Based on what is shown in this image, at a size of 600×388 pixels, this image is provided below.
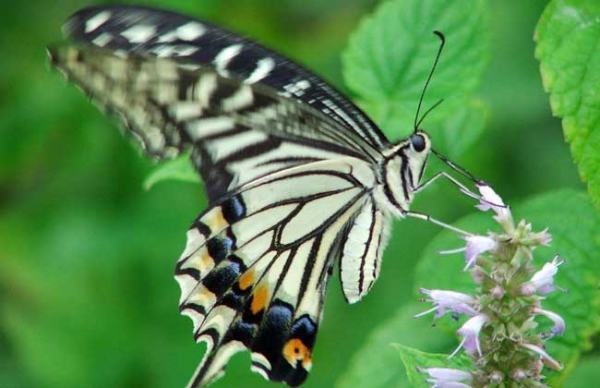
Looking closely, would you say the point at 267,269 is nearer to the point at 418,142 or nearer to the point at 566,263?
the point at 418,142

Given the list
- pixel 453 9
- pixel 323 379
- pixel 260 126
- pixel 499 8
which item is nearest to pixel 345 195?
pixel 260 126

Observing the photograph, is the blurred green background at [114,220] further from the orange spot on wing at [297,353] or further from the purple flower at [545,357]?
the purple flower at [545,357]

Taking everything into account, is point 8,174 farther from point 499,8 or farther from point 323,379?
point 499,8

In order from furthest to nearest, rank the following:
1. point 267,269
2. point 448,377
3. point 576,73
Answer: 1. point 267,269
2. point 576,73
3. point 448,377

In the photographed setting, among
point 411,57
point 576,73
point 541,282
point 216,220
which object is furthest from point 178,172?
point 541,282

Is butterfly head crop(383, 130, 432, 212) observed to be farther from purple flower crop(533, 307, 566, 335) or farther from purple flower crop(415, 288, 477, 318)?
purple flower crop(533, 307, 566, 335)

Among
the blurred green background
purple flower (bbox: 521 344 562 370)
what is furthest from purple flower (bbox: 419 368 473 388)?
the blurred green background

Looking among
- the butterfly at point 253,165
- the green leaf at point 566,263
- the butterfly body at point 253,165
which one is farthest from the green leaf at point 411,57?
the green leaf at point 566,263
